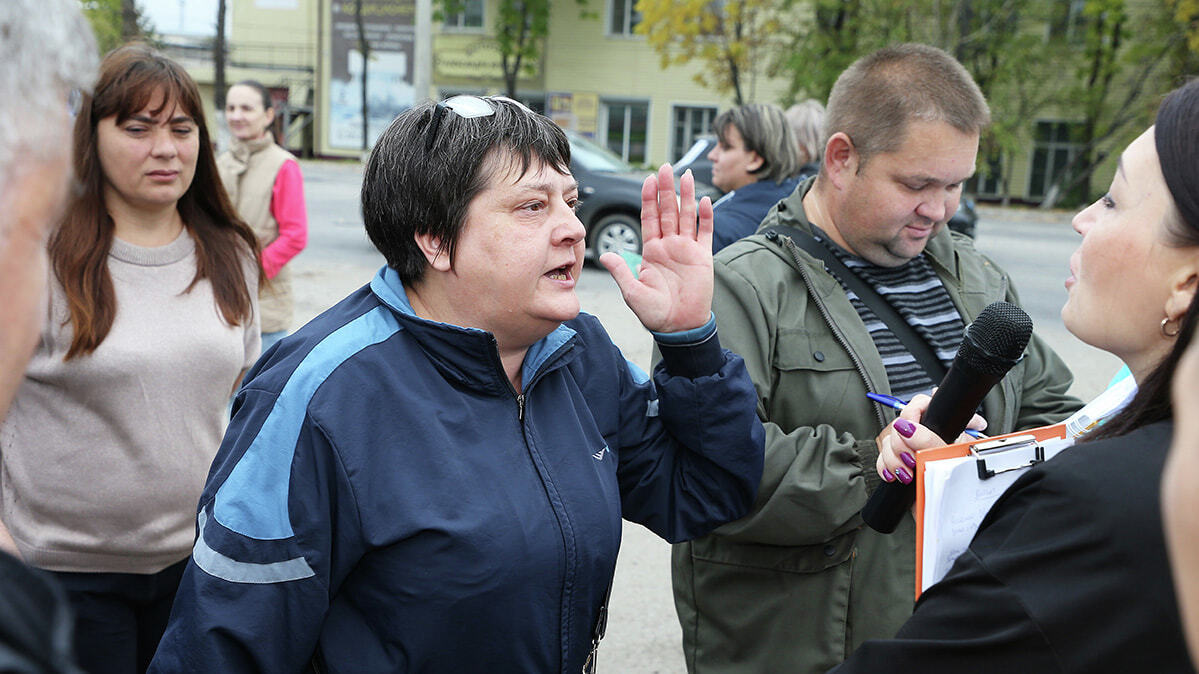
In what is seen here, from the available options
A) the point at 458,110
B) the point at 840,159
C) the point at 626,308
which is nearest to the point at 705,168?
the point at 626,308

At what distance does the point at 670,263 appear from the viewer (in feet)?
7.32

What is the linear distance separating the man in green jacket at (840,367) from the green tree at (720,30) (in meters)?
22.8

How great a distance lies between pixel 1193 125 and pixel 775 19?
25.6 m

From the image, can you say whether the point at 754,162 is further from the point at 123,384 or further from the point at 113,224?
the point at 123,384

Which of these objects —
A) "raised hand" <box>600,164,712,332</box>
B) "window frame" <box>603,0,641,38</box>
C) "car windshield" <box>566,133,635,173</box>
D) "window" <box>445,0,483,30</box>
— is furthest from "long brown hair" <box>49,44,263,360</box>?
"window" <box>445,0,483,30</box>

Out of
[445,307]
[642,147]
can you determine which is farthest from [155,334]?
[642,147]

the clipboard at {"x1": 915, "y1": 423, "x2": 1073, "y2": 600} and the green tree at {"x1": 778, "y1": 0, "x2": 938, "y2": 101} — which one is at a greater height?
the green tree at {"x1": 778, "y1": 0, "x2": 938, "y2": 101}

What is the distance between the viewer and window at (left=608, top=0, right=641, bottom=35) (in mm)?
33219

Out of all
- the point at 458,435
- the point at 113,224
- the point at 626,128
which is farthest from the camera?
the point at 626,128

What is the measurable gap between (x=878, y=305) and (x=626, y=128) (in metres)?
32.1

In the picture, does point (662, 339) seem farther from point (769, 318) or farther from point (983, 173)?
Result: point (983, 173)

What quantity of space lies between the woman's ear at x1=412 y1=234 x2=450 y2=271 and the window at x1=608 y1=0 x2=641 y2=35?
3279 centimetres

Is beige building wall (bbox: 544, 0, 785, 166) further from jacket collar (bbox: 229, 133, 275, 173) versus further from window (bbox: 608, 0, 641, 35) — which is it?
jacket collar (bbox: 229, 133, 275, 173)

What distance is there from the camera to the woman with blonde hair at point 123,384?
8.65 ft
